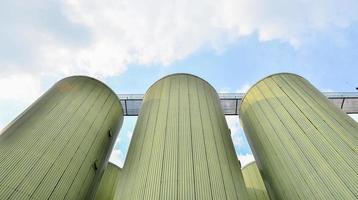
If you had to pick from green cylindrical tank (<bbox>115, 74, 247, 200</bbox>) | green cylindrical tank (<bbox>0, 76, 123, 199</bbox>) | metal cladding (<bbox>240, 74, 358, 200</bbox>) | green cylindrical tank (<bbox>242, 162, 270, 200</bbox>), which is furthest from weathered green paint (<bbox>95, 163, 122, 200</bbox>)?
metal cladding (<bbox>240, 74, 358, 200</bbox>)

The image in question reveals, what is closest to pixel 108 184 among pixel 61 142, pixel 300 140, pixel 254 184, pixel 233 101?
pixel 61 142

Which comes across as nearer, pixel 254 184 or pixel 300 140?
pixel 300 140

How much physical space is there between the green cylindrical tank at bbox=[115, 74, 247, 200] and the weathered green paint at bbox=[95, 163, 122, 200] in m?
5.40

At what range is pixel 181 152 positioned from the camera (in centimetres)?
890

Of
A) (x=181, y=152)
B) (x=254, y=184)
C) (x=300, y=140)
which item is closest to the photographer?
(x=181, y=152)

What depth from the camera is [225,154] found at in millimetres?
9625

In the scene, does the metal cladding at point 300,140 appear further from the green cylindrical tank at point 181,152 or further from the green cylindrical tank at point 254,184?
the green cylindrical tank at point 254,184

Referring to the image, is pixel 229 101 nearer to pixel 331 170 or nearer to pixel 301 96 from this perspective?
pixel 301 96

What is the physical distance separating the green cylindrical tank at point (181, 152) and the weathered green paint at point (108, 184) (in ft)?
17.7

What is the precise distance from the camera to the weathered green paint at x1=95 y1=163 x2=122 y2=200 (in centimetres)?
1507

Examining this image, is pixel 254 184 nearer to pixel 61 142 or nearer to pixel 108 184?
pixel 108 184

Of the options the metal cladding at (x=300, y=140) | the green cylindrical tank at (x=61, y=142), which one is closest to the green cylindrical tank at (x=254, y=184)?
the metal cladding at (x=300, y=140)

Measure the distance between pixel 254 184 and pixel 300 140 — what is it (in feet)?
26.4

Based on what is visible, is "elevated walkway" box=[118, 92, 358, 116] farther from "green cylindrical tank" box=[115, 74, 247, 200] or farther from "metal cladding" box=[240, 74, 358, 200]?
"green cylindrical tank" box=[115, 74, 247, 200]
